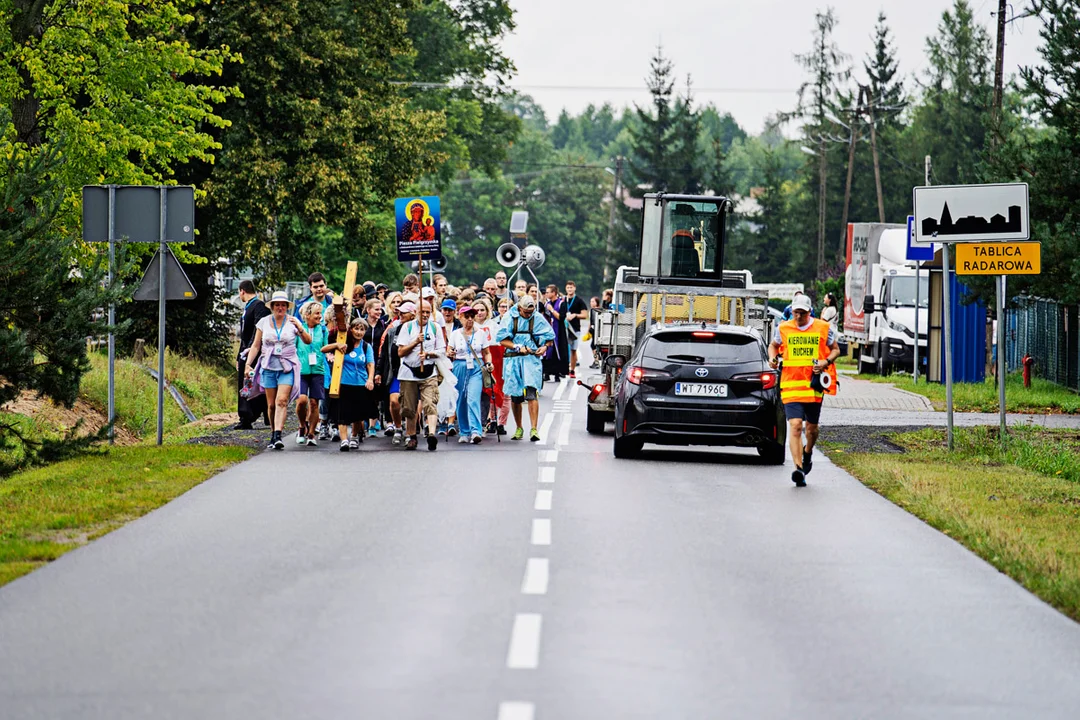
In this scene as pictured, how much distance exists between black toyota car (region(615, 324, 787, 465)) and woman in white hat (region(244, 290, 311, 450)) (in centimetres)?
370

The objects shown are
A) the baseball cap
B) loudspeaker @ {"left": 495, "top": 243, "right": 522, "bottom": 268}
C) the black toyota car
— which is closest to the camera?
the baseball cap

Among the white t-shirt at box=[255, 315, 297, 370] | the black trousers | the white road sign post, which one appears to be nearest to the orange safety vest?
the white road sign post

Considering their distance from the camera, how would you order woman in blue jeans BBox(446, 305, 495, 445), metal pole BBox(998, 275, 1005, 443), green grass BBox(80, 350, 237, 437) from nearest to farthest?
metal pole BBox(998, 275, 1005, 443), woman in blue jeans BBox(446, 305, 495, 445), green grass BBox(80, 350, 237, 437)

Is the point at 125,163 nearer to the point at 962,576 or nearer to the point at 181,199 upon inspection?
the point at 181,199

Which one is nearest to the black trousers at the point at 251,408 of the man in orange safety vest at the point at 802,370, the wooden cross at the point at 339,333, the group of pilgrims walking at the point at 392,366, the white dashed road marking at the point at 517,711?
the group of pilgrims walking at the point at 392,366

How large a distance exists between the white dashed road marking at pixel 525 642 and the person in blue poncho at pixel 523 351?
12174mm

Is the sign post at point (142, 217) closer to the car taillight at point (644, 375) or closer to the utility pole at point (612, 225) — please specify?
the car taillight at point (644, 375)

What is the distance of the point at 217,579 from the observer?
9.82 meters

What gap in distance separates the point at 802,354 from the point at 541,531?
4.86m

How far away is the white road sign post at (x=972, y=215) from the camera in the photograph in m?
19.0

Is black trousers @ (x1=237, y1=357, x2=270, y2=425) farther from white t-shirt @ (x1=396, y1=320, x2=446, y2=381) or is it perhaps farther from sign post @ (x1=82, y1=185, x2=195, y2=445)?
sign post @ (x1=82, y1=185, x2=195, y2=445)

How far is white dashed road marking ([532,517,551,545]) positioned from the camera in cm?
1155

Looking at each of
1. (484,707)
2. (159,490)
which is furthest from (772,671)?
(159,490)

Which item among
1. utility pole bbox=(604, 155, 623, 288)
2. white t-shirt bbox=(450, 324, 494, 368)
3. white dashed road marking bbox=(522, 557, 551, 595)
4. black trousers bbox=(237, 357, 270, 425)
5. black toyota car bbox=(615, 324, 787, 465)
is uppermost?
utility pole bbox=(604, 155, 623, 288)
